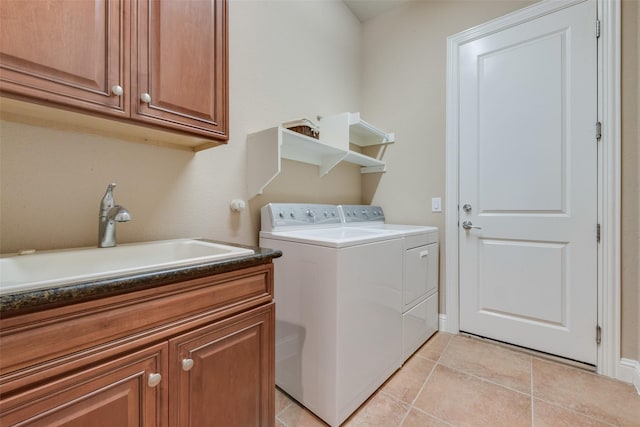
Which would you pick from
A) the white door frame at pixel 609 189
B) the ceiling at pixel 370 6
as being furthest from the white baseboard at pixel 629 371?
the ceiling at pixel 370 6

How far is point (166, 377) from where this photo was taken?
0.77 metres

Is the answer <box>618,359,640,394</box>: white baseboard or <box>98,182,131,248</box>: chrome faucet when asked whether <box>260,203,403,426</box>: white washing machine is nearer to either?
<box>98,182,131,248</box>: chrome faucet

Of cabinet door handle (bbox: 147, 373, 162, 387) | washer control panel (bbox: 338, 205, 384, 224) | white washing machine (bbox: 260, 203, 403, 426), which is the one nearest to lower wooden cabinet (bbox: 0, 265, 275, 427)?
cabinet door handle (bbox: 147, 373, 162, 387)

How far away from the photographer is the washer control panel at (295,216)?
165 centimetres

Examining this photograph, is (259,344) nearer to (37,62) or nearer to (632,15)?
(37,62)

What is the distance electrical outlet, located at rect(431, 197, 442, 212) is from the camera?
2.30m

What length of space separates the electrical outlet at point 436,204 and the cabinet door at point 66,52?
216cm

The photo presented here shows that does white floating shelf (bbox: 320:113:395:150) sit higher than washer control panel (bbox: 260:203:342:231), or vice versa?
white floating shelf (bbox: 320:113:395:150)

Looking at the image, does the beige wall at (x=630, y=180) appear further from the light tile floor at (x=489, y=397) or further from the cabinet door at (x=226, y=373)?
the cabinet door at (x=226, y=373)

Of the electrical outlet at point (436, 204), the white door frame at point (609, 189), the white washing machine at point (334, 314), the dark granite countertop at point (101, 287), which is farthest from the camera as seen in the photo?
the electrical outlet at point (436, 204)

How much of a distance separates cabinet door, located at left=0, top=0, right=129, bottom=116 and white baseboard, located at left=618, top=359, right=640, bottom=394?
2.83 meters

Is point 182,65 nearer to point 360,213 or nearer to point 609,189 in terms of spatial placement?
point 360,213

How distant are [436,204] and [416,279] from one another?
0.75 meters

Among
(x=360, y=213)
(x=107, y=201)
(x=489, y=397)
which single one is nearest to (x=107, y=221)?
(x=107, y=201)
